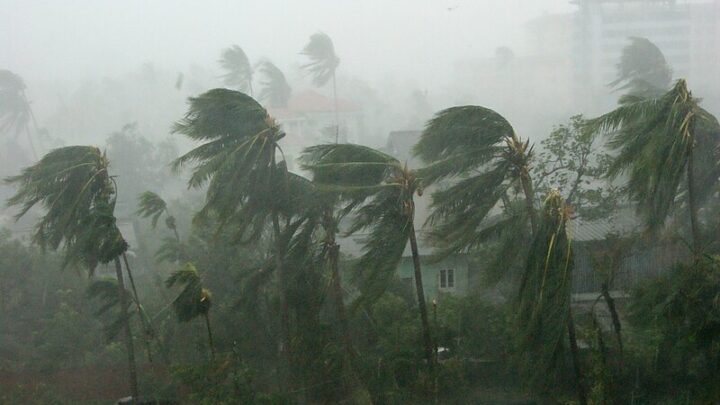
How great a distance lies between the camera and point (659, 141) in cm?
508

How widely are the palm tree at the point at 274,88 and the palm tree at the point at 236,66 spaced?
888 millimetres

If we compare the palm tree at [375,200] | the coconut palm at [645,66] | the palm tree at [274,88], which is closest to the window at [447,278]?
the palm tree at [375,200]

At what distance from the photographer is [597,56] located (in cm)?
3478

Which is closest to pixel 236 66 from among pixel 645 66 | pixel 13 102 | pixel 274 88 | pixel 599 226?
pixel 274 88

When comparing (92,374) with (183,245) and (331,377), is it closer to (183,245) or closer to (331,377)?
(183,245)

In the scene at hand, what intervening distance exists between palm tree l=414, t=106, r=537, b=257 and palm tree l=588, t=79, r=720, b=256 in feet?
2.56

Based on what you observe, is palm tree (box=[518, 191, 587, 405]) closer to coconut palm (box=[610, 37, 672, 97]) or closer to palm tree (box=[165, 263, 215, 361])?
palm tree (box=[165, 263, 215, 361])

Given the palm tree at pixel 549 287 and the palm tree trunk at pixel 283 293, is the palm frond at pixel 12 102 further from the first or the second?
the palm tree at pixel 549 287

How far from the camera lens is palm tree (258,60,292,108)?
93.8 ft

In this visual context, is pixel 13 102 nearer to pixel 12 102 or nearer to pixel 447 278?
pixel 12 102

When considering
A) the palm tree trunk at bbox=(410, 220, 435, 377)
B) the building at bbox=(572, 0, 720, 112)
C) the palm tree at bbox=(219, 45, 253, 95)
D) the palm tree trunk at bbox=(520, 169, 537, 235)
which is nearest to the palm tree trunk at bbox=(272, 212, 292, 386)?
the palm tree trunk at bbox=(410, 220, 435, 377)

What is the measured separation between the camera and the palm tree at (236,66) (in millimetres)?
27828

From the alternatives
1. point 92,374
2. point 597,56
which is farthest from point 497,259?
point 597,56

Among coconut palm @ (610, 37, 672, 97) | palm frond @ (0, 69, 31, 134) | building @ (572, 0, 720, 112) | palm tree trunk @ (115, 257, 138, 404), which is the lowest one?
palm tree trunk @ (115, 257, 138, 404)
